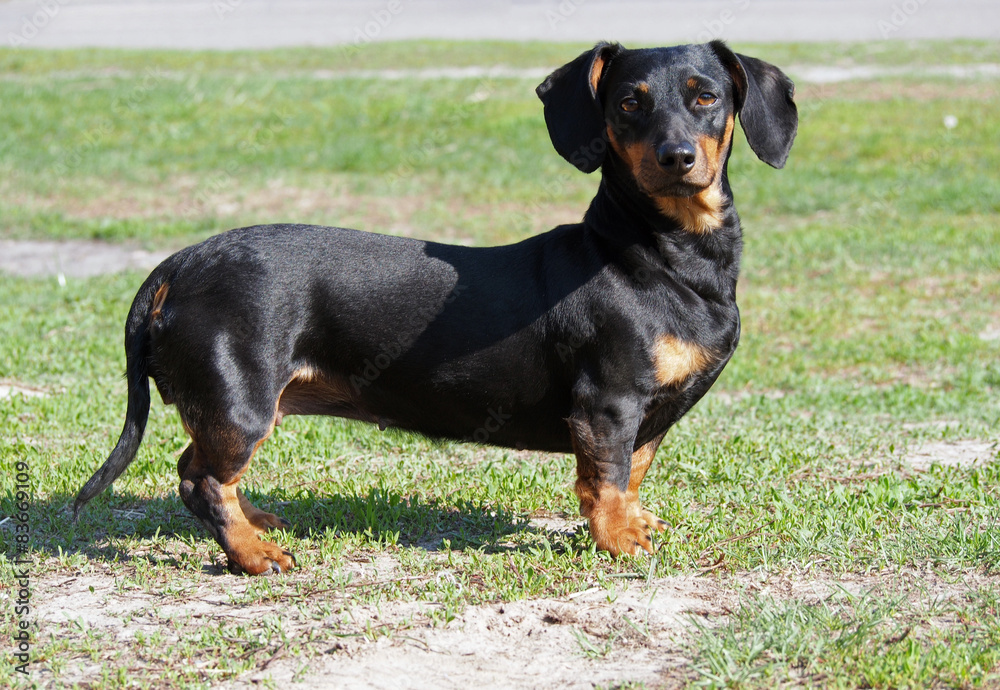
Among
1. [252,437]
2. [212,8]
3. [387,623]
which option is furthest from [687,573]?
[212,8]

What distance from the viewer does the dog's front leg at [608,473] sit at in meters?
3.90

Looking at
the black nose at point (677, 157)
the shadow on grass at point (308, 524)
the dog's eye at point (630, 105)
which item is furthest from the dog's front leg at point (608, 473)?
the dog's eye at point (630, 105)

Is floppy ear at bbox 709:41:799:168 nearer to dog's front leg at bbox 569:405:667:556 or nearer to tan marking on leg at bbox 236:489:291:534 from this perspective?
dog's front leg at bbox 569:405:667:556

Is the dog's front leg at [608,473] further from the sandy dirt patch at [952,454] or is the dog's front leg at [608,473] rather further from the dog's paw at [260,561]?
the sandy dirt patch at [952,454]

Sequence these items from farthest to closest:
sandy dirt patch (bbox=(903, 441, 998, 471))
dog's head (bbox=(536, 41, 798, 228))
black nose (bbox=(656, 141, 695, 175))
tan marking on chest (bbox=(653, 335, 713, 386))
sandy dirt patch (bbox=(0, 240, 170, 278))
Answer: sandy dirt patch (bbox=(0, 240, 170, 278)) < sandy dirt patch (bbox=(903, 441, 998, 471)) < tan marking on chest (bbox=(653, 335, 713, 386)) < dog's head (bbox=(536, 41, 798, 228)) < black nose (bbox=(656, 141, 695, 175))

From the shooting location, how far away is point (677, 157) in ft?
11.9

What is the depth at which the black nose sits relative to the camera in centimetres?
363

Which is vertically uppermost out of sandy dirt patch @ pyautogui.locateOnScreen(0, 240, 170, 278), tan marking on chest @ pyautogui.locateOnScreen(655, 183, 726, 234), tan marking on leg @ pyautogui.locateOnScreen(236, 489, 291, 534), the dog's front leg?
tan marking on chest @ pyautogui.locateOnScreen(655, 183, 726, 234)

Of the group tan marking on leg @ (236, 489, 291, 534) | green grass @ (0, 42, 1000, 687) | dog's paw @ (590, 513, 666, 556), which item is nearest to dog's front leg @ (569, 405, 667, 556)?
dog's paw @ (590, 513, 666, 556)

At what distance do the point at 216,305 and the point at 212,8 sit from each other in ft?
94.8

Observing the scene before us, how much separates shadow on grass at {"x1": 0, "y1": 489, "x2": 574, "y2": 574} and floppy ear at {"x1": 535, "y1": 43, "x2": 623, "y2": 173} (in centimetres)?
156

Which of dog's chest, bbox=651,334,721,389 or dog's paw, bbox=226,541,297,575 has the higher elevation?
dog's chest, bbox=651,334,721,389

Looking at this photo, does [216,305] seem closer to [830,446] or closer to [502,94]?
[830,446]

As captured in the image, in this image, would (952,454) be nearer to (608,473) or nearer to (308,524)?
(608,473)
